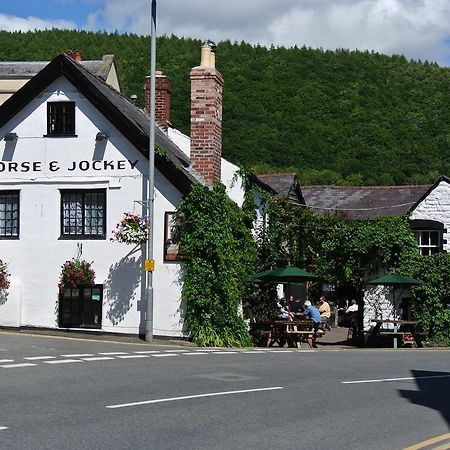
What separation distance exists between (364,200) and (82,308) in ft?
60.7

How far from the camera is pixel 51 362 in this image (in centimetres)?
1727

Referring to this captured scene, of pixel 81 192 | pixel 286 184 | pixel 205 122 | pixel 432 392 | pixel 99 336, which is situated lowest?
pixel 432 392

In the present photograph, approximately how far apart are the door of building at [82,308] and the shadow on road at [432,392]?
35.8ft

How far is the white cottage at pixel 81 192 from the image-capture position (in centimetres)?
2544

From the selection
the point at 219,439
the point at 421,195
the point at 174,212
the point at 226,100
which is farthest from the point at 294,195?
the point at 226,100

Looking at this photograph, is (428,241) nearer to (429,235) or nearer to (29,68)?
(429,235)

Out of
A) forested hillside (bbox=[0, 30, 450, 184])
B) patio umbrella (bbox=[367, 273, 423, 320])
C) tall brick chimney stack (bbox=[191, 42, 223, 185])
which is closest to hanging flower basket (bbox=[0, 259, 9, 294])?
tall brick chimney stack (bbox=[191, 42, 223, 185])

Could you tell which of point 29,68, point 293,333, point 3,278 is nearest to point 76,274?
point 3,278

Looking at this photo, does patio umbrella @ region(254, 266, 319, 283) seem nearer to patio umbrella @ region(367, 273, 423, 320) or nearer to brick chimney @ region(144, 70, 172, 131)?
patio umbrella @ region(367, 273, 423, 320)

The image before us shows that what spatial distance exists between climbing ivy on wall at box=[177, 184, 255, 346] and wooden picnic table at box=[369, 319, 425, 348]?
522 cm

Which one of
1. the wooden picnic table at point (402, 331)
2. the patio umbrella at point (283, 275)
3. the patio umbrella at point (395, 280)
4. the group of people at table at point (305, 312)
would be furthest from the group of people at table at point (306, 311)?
the patio umbrella at point (395, 280)

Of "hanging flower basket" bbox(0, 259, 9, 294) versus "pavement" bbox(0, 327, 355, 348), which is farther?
"hanging flower basket" bbox(0, 259, 9, 294)

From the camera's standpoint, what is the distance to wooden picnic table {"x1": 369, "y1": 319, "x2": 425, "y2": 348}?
27562mm

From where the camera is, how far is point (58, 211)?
2633cm
